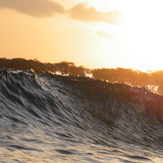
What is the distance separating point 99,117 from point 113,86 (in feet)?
23.9

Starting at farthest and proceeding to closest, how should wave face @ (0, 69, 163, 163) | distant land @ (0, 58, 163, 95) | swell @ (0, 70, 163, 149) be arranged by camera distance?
distant land @ (0, 58, 163, 95) < swell @ (0, 70, 163, 149) < wave face @ (0, 69, 163, 163)

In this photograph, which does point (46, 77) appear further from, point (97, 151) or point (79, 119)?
point (97, 151)

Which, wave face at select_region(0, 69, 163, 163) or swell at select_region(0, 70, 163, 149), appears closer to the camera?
wave face at select_region(0, 69, 163, 163)

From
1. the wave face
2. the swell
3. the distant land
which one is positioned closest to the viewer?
the wave face

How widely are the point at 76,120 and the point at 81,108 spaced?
3.18 meters

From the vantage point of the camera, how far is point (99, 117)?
76.3 feet

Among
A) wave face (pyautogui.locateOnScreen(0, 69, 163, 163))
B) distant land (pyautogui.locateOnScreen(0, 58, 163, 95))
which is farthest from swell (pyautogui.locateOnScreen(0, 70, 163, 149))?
distant land (pyautogui.locateOnScreen(0, 58, 163, 95))

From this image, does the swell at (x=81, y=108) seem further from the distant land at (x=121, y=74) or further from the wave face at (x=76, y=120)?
the distant land at (x=121, y=74)

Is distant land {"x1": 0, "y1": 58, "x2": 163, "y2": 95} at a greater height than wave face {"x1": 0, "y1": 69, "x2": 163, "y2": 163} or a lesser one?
greater

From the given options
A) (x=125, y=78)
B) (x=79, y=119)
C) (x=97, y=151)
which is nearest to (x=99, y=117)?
(x=79, y=119)

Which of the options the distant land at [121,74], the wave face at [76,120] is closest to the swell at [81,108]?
the wave face at [76,120]

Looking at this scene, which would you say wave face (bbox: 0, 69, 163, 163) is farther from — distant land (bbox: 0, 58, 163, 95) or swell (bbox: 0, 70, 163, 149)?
distant land (bbox: 0, 58, 163, 95)

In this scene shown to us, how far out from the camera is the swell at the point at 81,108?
1744cm

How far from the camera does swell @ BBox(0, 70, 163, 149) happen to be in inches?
687
